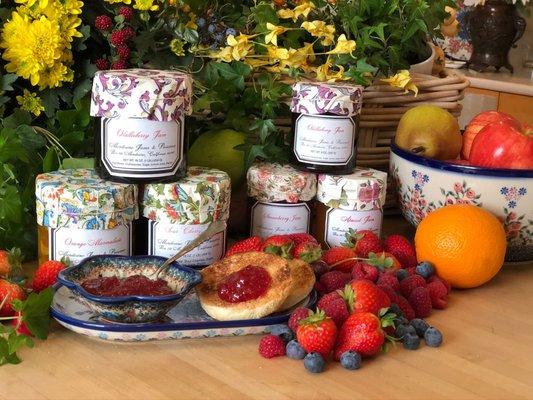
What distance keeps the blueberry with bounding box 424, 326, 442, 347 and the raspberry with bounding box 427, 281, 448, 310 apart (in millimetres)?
106

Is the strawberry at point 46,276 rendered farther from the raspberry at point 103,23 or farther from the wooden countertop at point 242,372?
the raspberry at point 103,23

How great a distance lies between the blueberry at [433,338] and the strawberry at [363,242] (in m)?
0.18

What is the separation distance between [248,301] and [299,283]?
62 millimetres

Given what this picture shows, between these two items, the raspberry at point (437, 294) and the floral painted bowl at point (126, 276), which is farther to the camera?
the raspberry at point (437, 294)

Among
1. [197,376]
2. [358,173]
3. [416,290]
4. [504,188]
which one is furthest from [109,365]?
[504,188]

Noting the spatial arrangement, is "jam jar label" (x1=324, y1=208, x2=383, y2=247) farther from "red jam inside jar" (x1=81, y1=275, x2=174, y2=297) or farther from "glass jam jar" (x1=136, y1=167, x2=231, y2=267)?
"red jam inside jar" (x1=81, y1=275, x2=174, y2=297)

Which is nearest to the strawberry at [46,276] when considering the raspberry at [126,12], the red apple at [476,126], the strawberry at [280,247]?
the strawberry at [280,247]

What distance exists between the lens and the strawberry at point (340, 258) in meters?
1.05

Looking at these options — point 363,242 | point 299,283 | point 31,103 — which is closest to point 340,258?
point 363,242

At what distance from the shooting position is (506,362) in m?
0.89

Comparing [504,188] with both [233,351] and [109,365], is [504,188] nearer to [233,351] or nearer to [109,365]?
[233,351]

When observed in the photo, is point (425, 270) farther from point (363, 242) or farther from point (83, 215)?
point (83, 215)

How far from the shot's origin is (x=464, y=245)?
1054mm

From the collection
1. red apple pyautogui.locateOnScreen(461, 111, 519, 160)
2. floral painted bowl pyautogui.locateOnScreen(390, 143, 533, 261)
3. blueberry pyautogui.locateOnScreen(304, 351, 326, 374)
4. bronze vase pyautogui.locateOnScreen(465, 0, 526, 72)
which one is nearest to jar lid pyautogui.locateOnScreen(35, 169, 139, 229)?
blueberry pyautogui.locateOnScreen(304, 351, 326, 374)
